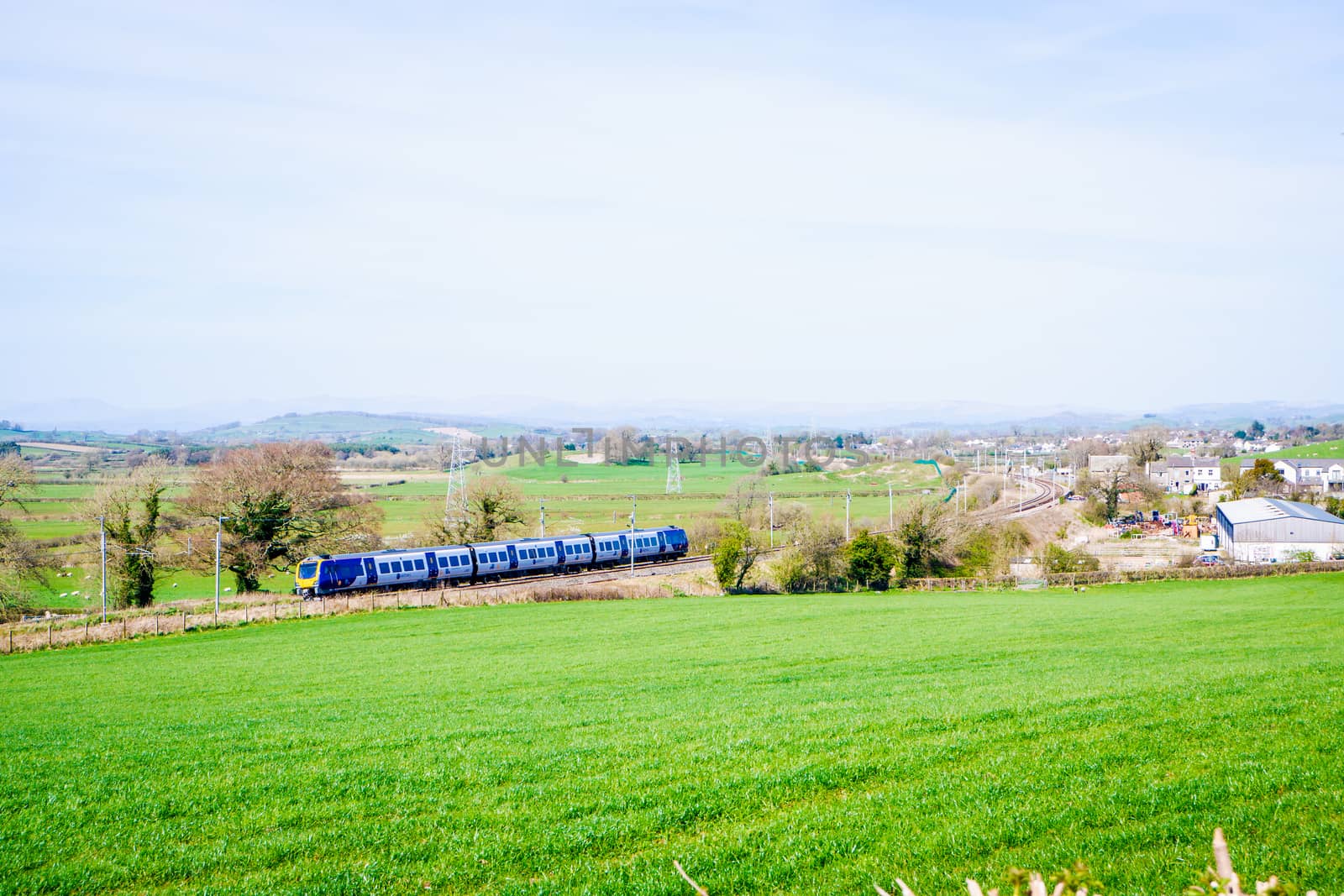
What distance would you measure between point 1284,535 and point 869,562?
33.0 m

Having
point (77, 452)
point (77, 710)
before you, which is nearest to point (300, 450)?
point (77, 710)

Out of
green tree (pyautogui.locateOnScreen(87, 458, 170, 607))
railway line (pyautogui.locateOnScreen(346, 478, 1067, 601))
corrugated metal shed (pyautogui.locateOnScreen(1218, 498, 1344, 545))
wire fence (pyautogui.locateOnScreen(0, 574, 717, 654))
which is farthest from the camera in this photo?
corrugated metal shed (pyautogui.locateOnScreen(1218, 498, 1344, 545))

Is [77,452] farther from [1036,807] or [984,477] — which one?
[1036,807]

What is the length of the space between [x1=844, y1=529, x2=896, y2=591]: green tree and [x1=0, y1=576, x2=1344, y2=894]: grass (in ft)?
99.9

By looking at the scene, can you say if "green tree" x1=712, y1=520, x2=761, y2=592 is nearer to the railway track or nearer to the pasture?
the pasture

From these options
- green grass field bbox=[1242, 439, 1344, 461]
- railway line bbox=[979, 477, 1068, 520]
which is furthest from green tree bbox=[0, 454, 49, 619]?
green grass field bbox=[1242, 439, 1344, 461]

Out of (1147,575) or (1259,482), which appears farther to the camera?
(1259,482)

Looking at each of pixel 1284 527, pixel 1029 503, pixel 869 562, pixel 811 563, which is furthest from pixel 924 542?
pixel 1029 503

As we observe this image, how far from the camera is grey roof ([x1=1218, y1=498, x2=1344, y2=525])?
199ft

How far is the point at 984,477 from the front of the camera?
123m

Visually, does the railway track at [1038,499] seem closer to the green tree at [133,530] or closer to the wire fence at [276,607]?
the wire fence at [276,607]

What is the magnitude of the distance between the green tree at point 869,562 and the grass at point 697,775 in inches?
1199

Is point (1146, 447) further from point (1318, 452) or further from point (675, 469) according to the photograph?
point (675, 469)

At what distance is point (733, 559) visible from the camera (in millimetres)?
48531
